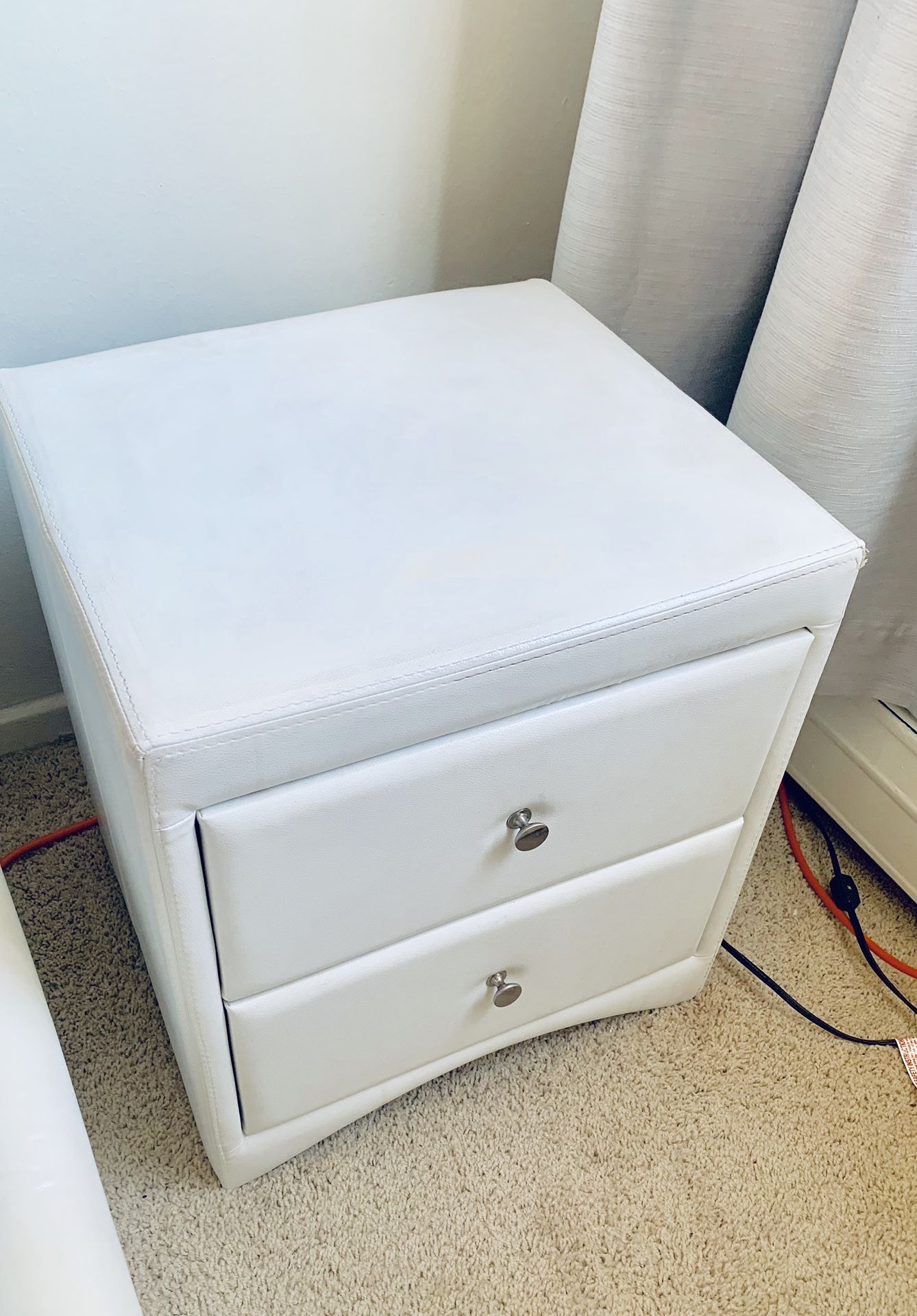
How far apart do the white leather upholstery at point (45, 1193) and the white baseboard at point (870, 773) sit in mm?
775

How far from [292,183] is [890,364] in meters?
0.51

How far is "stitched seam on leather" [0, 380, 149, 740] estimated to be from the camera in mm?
529

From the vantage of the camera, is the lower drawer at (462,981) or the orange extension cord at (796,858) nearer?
the lower drawer at (462,981)

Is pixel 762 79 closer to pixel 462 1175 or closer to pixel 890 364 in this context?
pixel 890 364

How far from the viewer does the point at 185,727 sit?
51 cm

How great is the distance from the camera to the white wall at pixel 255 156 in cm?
79

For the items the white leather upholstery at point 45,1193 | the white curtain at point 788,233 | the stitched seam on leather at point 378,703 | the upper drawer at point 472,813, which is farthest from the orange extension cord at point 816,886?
the white leather upholstery at point 45,1193

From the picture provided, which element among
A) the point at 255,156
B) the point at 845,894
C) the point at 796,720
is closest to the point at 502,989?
the point at 796,720

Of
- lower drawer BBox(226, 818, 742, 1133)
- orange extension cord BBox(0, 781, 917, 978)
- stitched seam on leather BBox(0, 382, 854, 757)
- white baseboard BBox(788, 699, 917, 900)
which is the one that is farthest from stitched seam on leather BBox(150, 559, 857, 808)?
orange extension cord BBox(0, 781, 917, 978)

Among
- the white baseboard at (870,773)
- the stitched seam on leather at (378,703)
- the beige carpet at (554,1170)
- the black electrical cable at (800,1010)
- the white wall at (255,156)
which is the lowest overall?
the beige carpet at (554,1170)

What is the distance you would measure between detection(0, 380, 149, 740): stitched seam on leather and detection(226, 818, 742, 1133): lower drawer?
0.25m

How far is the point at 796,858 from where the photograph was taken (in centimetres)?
111

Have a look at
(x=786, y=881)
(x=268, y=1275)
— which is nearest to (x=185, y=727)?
(x=268, y=1275)

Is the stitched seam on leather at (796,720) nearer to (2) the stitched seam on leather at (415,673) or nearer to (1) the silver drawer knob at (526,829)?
(2) the stitched seam on leather at (415,673)
